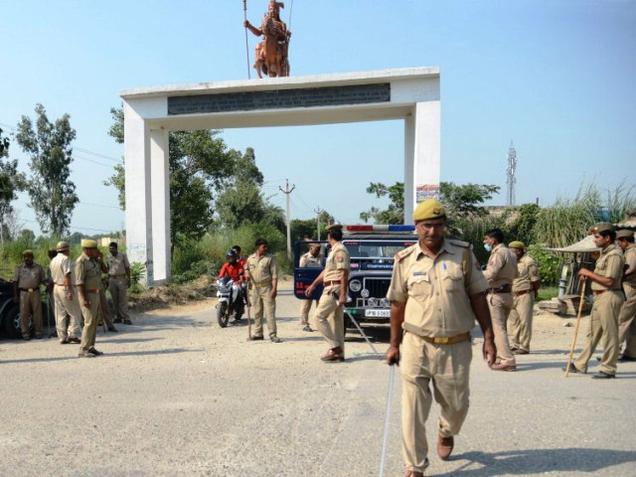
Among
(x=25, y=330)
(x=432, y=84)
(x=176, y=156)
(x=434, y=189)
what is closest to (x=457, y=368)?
(x=25, y=330)

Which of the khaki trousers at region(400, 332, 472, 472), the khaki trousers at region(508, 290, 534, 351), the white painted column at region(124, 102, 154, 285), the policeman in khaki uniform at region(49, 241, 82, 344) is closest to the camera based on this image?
the khaki trousers at region(400, 332, 472, 472)

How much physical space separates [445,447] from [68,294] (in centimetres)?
743

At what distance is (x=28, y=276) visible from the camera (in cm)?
1077

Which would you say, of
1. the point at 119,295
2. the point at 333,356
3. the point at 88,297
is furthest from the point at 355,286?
the point at 119,295

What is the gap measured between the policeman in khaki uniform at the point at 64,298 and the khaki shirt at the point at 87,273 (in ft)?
3.45

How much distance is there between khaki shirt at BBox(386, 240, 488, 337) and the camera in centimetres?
393

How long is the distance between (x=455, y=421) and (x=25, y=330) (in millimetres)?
9220

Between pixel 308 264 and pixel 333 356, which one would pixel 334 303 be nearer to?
pixel 333 356

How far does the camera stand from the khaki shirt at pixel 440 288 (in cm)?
393

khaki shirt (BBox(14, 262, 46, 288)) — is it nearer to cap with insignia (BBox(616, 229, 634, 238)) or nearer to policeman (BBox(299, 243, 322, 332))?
policeman (BBox(299, 243, 322, 332))

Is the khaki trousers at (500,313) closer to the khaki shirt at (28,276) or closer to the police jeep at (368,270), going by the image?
the police jeep at (368,270)

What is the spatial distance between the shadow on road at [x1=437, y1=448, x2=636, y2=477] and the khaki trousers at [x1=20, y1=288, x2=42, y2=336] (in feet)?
29.3

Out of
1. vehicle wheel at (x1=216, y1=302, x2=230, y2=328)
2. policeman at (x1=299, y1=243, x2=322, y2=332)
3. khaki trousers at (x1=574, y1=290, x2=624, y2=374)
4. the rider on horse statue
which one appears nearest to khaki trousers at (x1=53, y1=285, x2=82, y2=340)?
vehicle wheel at (x1=216, y1=302, x2=230, y2=328)

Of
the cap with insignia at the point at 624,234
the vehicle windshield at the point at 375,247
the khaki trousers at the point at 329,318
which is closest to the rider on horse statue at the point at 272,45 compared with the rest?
the vehicle windshield at the point at 375,247
